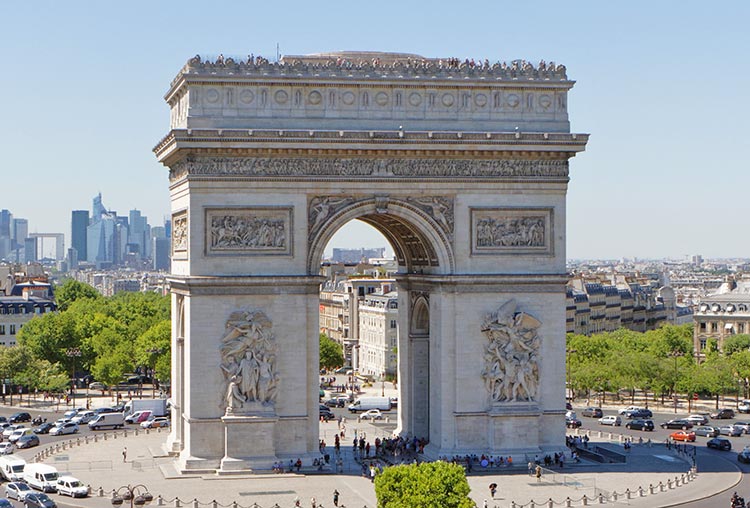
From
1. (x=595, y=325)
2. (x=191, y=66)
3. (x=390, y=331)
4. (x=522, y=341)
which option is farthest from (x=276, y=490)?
(x=595, y=325)

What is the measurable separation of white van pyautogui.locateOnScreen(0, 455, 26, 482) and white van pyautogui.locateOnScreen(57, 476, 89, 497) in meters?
3.95

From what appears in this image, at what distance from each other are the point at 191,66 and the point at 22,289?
294ft

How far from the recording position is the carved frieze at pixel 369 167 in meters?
55.8

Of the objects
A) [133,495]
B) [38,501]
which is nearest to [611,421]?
[133,495]

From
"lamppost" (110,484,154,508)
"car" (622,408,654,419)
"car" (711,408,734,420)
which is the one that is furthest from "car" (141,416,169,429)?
"car" (711,408,734,420)

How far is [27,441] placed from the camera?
233ft

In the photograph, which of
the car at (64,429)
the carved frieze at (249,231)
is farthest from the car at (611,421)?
the car at (64,429)

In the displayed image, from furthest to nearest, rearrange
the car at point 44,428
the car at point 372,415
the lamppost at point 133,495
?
the car at point 372,415, the car at point 44,428, the lamppost at point 133,495

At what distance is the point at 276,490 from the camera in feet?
173

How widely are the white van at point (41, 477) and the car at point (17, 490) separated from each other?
854mm

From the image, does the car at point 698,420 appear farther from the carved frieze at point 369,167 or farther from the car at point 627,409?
the carved frieze at point 369,167

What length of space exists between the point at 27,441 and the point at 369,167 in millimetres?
27340

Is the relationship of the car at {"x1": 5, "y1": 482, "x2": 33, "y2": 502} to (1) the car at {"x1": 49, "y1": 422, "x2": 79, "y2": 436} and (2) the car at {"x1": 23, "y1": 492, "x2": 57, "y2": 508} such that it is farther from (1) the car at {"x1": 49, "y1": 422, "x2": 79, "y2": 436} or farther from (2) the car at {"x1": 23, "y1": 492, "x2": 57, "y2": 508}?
(1) the car at {"x1": 49, "y1": 422, "x2": 79, "y2": 436}

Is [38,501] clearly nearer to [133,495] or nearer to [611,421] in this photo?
[133,495]
